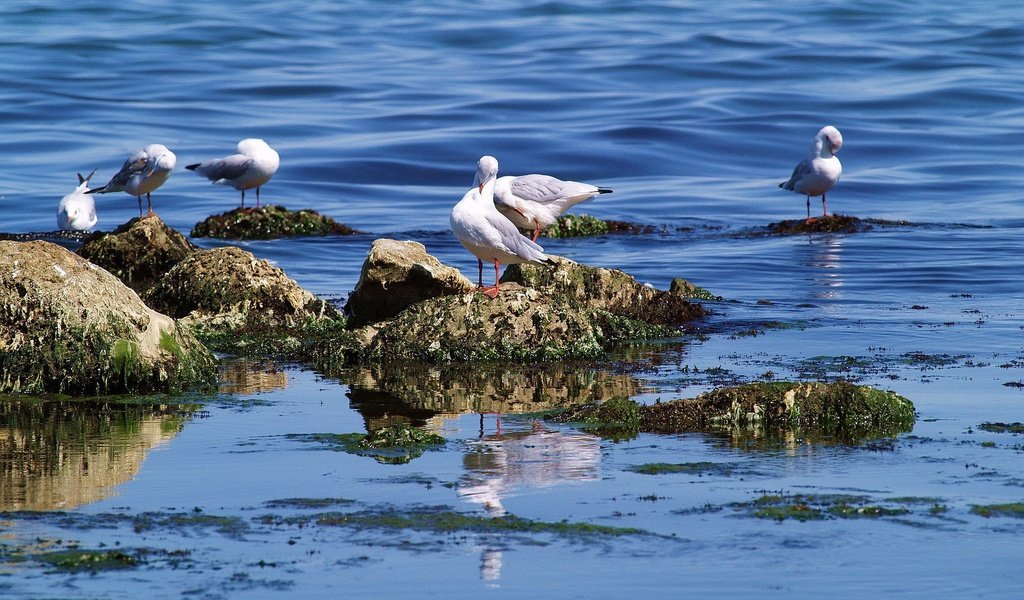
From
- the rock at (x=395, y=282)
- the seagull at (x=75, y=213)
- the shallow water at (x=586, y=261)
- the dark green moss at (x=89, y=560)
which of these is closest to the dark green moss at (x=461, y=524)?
the shallow water at (x=586, y=261)

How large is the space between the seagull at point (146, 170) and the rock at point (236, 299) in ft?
16.1

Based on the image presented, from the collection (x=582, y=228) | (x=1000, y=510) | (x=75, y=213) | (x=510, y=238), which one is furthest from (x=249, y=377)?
(x=582, y=228)

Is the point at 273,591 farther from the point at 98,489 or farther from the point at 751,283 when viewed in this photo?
the point at 751,283

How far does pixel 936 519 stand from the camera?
5602 millimetres

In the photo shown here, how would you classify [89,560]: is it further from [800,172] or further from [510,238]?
[800,172]

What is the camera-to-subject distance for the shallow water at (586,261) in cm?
525

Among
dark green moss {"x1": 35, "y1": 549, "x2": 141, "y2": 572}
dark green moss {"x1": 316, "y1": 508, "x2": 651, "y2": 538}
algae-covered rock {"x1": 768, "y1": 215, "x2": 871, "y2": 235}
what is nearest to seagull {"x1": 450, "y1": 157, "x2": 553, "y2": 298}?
dark green moss {"x1": 316, "y1": 508, "x2": 651, "y2": 538}

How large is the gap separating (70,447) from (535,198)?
6.84 m

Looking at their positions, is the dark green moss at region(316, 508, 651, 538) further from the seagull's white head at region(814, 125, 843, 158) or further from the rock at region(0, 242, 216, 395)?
the seagull's white head at region(814, 125, 843, 158)

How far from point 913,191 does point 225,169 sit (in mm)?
10381

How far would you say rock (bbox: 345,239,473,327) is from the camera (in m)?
10.4

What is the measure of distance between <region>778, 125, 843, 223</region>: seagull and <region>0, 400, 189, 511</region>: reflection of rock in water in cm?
1286

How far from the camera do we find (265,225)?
57.8 ft

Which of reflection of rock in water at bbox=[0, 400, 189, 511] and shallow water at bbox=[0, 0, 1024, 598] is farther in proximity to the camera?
reflection of rock in water at bbox=[0, 400, 189, 511]
